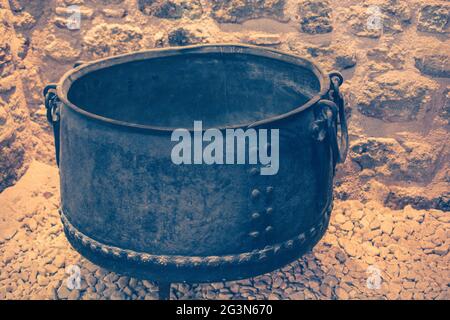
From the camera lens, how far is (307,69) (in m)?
2.03

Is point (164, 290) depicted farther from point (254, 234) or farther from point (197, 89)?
point (197, 89)

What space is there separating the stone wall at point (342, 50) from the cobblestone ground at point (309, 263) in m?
0.14

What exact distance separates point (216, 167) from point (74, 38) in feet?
4.63

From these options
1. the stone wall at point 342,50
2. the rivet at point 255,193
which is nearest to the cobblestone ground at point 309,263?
the stone wall at point 342,50

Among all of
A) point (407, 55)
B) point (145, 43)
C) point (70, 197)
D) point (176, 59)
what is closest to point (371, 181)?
point (407, 55)

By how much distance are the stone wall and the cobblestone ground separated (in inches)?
5.5

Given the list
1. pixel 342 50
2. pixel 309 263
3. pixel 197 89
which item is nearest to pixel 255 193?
pixel 309 263

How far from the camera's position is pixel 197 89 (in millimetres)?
2322

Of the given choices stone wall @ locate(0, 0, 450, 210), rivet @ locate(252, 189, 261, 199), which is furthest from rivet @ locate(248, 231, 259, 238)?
stone wall @ locate(0, 0, 450, 210)

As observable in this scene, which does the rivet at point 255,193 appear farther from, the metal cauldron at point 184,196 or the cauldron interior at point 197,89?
the cauldron interior at point 197,89

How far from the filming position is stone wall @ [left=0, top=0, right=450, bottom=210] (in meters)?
2.37

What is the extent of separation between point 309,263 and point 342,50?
97cm

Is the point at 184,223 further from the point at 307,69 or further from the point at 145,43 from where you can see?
the point at 145,43
